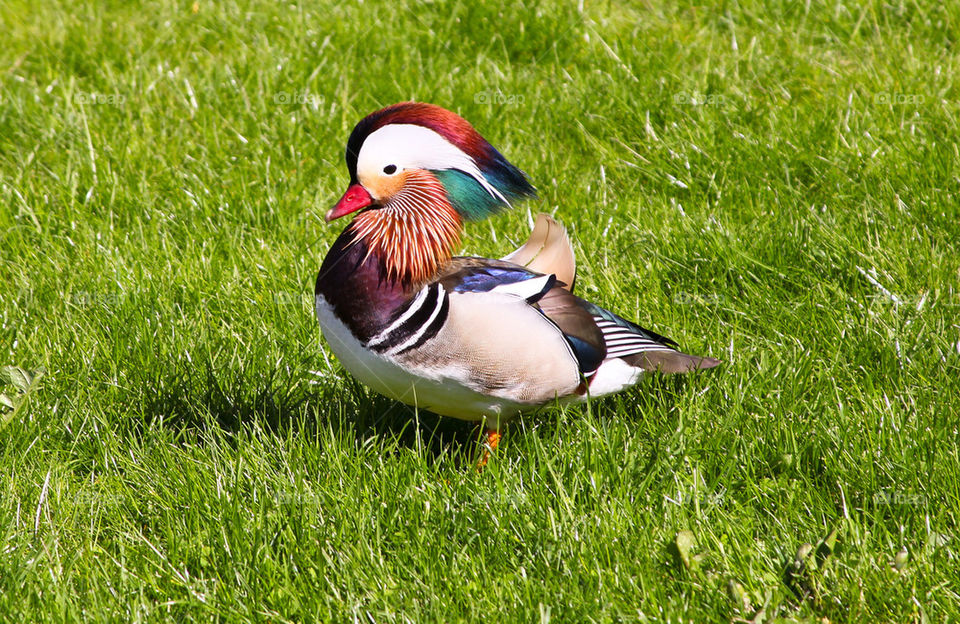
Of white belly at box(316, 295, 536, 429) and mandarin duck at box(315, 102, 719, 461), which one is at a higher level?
mandarin duck at box(315, 102, 719, 461)

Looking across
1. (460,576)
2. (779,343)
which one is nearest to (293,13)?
(779,343)

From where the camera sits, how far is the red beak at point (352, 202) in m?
2.95

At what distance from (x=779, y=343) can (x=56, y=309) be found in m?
2.66

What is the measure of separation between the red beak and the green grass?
0.70 meters
